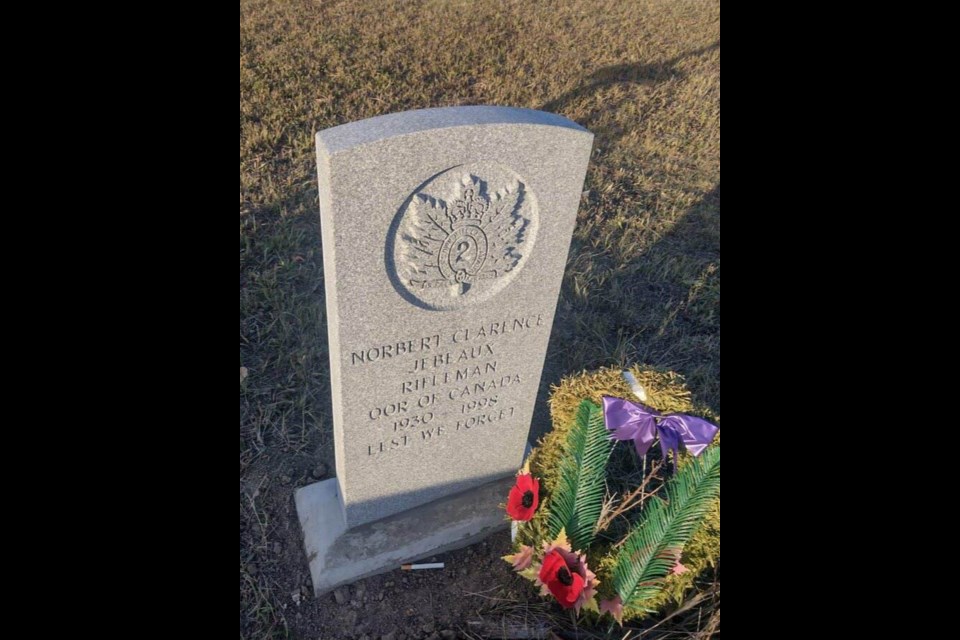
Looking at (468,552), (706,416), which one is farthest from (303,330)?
(706,416)

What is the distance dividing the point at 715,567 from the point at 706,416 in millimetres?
Result: 569

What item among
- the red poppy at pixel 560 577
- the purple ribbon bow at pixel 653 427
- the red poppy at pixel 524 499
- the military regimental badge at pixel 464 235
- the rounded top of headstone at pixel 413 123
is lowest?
the red poppy at pixel 560 577

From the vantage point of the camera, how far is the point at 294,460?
3090 mm

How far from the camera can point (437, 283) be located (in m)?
2.08

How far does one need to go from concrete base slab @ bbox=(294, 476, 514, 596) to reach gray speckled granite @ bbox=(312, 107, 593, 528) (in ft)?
0.22

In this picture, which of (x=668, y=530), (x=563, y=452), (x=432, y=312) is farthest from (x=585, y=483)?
(x=432, y=312)

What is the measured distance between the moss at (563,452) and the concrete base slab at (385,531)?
0.36m

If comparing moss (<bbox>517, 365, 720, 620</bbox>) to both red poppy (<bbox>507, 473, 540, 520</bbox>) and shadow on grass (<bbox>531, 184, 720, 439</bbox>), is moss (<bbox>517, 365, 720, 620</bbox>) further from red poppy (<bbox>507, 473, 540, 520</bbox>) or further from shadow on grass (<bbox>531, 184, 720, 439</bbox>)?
shadow on grass (<bbox>531, 184, 720, 439</bbox>)

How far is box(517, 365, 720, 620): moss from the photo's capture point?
2.22 meters

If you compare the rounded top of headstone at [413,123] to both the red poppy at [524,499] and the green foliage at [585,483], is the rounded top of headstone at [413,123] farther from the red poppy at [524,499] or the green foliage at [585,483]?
the red poppy at [524,499]

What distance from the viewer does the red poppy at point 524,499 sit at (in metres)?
2.41

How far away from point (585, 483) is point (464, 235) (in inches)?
42.6

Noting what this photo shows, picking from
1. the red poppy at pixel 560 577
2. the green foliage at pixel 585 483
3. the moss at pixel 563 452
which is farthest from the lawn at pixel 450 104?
the green foliage at pixel 585 483

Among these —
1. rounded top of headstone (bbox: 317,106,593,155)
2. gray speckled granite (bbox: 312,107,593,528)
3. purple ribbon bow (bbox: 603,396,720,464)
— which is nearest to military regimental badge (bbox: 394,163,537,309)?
gray speckled granite (bbox: 312,107,593,528)
